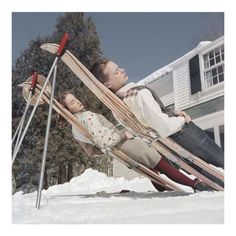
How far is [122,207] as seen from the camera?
135 inches

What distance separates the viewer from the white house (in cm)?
425

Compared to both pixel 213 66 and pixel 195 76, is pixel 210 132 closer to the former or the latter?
pixel 213 66

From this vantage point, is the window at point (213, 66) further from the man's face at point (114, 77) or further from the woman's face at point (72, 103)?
the woman's face at point (72, 103)

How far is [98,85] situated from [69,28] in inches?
27.2

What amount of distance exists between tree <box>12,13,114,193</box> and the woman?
0.27ft

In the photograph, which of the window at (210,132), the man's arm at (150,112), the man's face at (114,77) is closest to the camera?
the man's arm at (150,112)

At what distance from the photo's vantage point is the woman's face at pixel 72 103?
13.5 feet

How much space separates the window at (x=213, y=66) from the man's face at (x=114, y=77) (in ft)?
5.39

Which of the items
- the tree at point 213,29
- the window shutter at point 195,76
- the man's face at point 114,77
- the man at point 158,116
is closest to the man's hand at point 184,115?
the man at point 158,116

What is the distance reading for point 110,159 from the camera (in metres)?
4.18

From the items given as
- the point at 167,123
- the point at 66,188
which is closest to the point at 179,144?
the point at 167,123

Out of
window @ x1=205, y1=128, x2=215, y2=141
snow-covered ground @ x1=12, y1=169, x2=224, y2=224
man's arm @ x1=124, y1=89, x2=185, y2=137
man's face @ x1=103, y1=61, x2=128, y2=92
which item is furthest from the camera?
window @ x1=205, y1=128, x2=215, y2=141

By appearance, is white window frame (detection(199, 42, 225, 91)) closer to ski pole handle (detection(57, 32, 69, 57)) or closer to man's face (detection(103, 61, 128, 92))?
man's face (detection(103, 61, 128, 92))

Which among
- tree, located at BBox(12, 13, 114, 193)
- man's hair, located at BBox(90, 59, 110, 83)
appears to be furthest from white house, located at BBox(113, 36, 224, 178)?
tree, located at BBox(12, 13, 114, 193)
